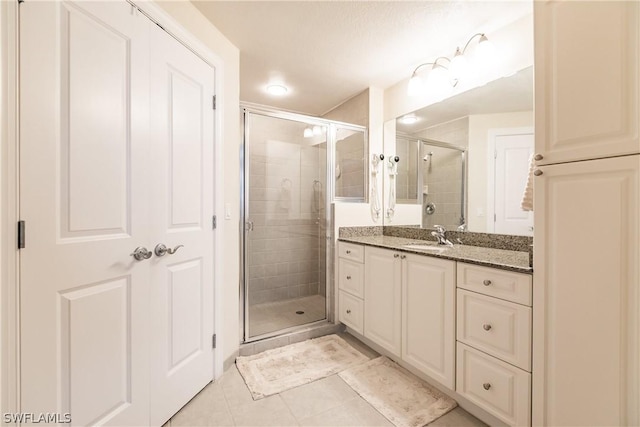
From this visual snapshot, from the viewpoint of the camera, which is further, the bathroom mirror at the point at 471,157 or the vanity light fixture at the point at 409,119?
the vanity light fixture at the point at 409,119

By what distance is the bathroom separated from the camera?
930mm

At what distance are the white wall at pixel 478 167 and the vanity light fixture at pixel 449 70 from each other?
0.34 metres

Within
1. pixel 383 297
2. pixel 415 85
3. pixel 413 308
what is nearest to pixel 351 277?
pixel 383 297

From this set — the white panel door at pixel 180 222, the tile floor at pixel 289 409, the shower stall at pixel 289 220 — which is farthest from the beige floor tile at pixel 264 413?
the shower stall at pixel 289 220

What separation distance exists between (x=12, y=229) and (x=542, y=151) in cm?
200

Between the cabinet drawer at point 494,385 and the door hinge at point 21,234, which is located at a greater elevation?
the door hinge at point 21,234

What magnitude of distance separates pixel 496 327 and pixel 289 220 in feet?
6.01

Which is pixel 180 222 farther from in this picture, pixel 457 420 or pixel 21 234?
pixel 457 420

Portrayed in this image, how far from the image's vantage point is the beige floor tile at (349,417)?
1.42 m

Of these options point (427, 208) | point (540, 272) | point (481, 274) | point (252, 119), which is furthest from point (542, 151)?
point (252, 119)

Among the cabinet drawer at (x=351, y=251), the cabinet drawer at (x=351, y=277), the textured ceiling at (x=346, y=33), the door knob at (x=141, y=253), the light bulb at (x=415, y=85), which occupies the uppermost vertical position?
the textured ceiling at (x=346, y=33)

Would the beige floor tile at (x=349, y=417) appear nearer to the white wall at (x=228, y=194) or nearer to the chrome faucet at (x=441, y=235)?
the white wall at (x=228, y=194)

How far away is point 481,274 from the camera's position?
1381mm

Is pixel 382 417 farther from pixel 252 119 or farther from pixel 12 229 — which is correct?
pixel 252 119
